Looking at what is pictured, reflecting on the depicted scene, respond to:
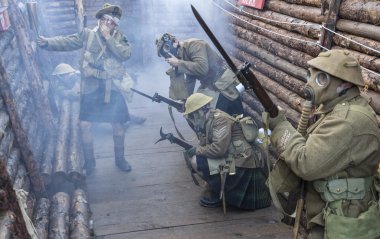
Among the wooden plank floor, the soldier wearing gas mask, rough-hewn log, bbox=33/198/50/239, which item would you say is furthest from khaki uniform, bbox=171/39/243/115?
rough-hewn log, bbox=33/198/50/239

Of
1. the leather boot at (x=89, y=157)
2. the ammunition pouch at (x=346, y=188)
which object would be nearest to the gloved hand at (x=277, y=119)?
the ammunition pouch at (x=346, y=188)

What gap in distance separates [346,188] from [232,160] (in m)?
2.21

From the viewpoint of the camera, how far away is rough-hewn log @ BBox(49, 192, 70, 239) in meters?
4.21

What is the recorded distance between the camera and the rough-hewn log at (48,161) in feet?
17.4

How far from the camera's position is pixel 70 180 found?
5453 millimetres

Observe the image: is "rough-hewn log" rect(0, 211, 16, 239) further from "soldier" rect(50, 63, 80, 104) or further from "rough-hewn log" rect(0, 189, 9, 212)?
"soldier" rect(50, 63, 80, 104)

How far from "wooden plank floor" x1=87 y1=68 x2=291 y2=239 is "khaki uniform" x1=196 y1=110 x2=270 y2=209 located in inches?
10.6

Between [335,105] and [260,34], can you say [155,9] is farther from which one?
[335,105]

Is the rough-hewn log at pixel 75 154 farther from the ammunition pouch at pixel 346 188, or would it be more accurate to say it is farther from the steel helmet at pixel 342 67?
the steel helmet at pixel 342 67

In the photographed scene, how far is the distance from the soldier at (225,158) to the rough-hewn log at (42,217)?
1975 millimetres

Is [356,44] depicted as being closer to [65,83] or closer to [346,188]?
[346,188]

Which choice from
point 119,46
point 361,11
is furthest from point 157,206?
point 361,11

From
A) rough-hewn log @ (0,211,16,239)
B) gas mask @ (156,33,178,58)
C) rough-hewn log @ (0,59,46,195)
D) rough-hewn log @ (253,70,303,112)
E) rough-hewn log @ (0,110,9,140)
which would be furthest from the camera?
gas mask @ (156,33,178,58)

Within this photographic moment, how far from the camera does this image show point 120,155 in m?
6.48
